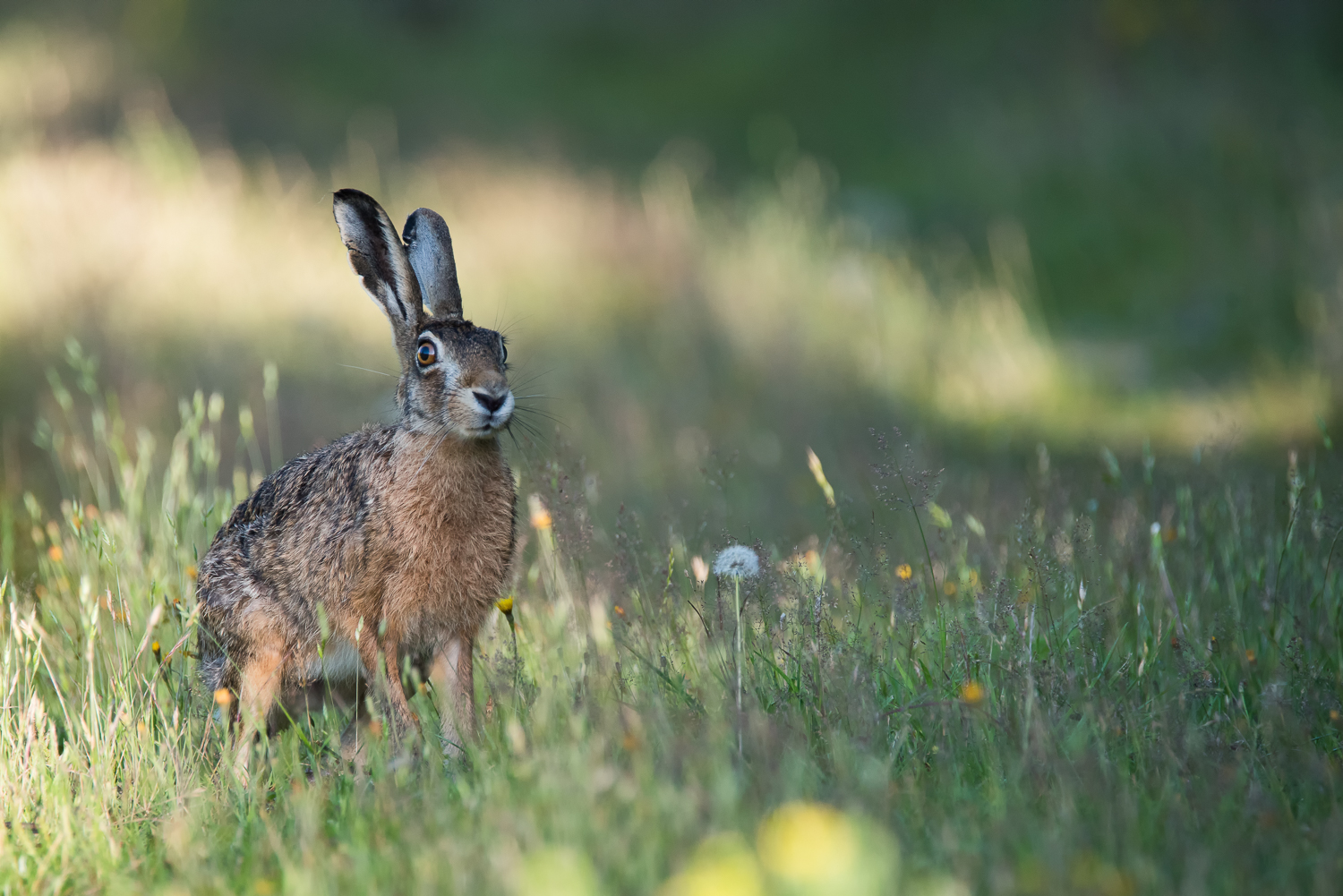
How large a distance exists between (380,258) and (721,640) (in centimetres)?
179

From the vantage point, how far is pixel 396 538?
13.4ft

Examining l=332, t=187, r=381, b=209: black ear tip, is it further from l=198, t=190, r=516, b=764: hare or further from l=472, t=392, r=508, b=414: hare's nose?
l=472, t=392, r=508, b=414: hare's nose

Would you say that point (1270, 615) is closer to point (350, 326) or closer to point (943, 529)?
point (943, 529)

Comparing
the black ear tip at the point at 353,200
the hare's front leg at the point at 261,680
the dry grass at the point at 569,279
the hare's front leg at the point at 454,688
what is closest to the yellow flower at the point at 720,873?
the hare's front leg at the point at 454,688

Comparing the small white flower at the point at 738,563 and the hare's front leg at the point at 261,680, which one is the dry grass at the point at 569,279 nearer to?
the hare's front leg at the point at 261,680

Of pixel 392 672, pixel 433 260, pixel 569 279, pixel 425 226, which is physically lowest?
pixel 392 672

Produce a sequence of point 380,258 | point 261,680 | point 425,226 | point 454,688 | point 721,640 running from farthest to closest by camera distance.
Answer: point 425,226 < point 380,258 < point 261,680 < point 454,688 < point 721,640

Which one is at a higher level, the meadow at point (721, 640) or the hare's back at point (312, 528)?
the hare's back at point (312, 528)

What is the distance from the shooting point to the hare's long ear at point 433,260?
4.42 metres

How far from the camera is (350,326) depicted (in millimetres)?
9820

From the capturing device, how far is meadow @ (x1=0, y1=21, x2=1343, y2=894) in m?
2.58

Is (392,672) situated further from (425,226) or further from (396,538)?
(425,226)

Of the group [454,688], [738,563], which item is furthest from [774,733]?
[454,688]

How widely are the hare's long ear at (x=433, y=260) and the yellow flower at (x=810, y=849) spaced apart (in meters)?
2.59
